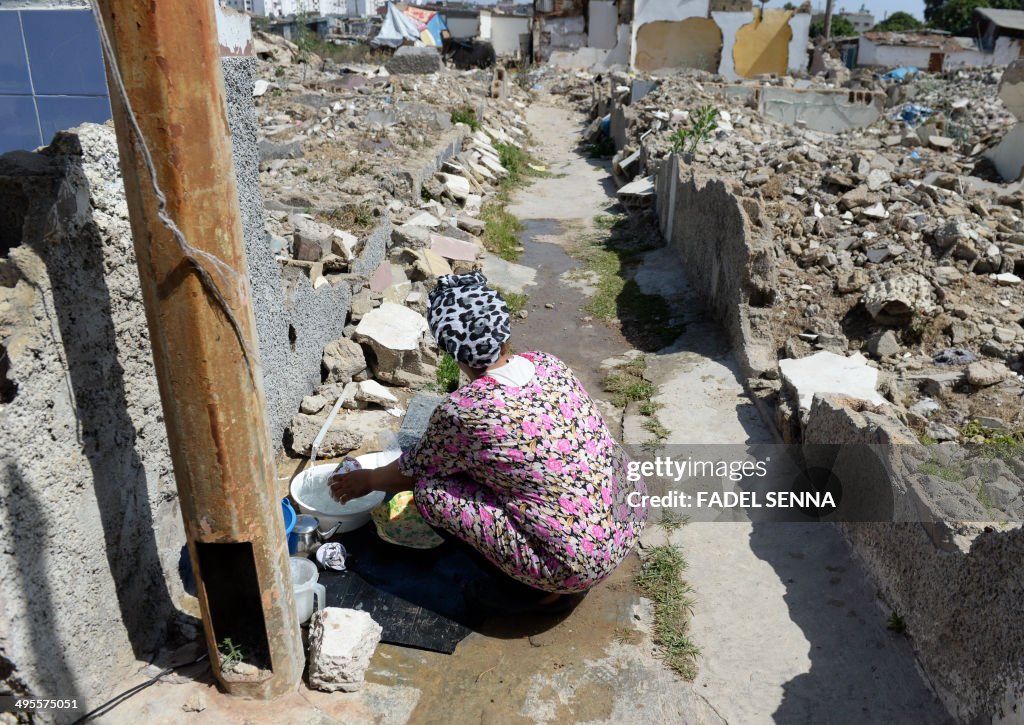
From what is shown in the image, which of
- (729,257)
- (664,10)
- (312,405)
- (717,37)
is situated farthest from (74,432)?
(664,10)

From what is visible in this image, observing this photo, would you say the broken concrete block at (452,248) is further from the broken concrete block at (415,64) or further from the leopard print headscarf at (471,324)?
the broken concrete block at (415,64)

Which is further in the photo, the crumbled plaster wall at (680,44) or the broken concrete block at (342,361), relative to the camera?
the crumbled plaster wall at (680,44)

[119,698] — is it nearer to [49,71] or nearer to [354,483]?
[354,483]

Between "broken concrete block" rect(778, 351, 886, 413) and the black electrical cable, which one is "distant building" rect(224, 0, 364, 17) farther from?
the black electrical cable

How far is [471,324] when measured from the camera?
2893mm

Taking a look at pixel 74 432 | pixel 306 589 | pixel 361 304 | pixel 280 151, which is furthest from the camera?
pixel 280 151

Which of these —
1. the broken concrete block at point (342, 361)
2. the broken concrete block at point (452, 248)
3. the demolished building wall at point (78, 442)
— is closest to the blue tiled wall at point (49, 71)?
the demolished building wall at point (78, 442)

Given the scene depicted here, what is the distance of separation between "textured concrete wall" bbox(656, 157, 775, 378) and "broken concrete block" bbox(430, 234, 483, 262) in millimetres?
2197

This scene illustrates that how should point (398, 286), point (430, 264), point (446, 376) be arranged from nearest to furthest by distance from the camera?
point (446, 376)
point (398, 286)
point (430, 264)

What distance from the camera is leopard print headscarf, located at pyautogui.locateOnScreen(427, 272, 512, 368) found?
2898 millimetres

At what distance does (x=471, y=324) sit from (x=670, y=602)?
1551mm

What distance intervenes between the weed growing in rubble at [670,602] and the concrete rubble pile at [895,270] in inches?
49.8

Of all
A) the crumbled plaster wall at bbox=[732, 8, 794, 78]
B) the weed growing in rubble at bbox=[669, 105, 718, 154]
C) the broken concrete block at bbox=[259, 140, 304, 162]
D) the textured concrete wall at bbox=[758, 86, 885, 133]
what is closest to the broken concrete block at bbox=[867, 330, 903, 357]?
the weed growing in rubble at bbox=[669, 105, 718, 154]

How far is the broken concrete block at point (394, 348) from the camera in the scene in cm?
532
